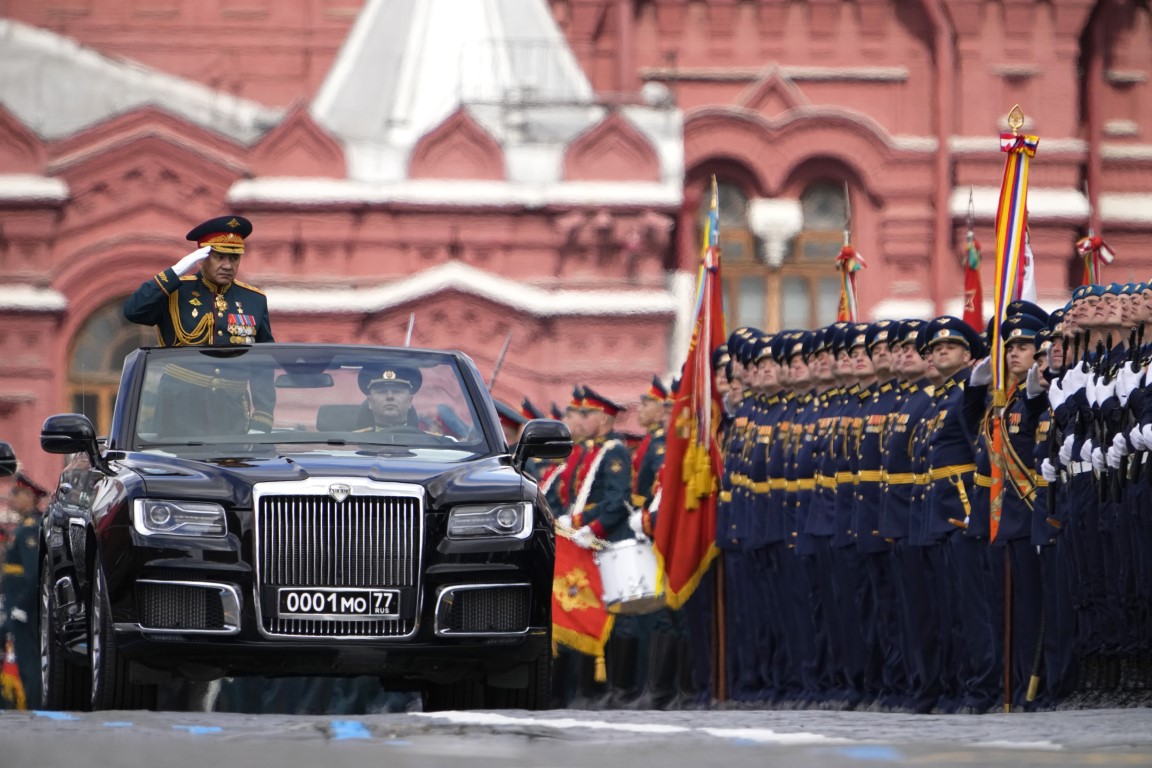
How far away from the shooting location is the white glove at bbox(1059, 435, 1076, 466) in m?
10.9

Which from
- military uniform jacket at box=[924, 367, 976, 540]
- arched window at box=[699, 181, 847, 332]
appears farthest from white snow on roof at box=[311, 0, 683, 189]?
military uniform jacket at box=[924, 367, 976, 540]

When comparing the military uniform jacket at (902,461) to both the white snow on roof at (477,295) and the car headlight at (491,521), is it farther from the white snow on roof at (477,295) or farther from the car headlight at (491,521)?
the white snow on roof at (477,295)

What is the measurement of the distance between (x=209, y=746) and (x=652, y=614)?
30.6 feet

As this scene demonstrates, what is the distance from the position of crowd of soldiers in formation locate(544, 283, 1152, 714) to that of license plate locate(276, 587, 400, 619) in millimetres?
3065

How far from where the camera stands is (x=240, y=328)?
36.2ft

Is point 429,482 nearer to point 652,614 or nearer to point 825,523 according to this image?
point 825,523

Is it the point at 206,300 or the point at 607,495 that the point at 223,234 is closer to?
the point at 206,300

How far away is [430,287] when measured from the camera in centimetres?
2678

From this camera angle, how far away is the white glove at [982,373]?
12.3 meters

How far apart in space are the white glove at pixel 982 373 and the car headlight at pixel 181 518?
460 centimetres

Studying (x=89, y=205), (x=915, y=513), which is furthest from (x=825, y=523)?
(x=89, y=205)

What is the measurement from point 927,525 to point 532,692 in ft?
12.3

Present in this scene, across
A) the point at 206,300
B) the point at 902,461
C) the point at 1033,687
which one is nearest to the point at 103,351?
the point at 902,461

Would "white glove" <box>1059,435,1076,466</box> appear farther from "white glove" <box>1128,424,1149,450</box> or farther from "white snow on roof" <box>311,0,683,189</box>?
"white snow on roof" <box>311,0,683,189</box>
